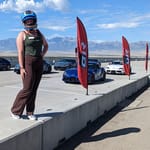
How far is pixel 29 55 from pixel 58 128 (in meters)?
1.80

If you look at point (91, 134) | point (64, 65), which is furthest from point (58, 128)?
point (64, 65)

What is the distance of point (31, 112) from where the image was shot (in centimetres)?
702

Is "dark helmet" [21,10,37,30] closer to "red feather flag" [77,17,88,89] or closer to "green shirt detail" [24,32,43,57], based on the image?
"green shirt detail" [24,32,43,57]

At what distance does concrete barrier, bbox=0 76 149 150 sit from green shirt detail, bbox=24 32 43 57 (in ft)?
4.22

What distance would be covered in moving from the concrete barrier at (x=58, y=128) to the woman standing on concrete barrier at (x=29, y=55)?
23.2 inches

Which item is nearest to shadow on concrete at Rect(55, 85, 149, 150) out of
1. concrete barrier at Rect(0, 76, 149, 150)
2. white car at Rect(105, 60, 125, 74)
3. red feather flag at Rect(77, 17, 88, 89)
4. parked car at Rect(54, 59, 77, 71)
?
concrete barrier at Rect(0, 76, 149, 150)

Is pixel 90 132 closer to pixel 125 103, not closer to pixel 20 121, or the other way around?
pixel 20 121

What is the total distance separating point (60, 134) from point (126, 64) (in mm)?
15157

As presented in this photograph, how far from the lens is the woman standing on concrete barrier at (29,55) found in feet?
21.2

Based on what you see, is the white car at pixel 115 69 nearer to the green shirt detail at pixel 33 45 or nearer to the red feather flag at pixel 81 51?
the red feather flag at pixel 81 51

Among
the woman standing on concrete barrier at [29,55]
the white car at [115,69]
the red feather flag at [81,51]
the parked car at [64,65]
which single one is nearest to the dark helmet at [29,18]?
the woman standing on concrete barrier at [29,55]

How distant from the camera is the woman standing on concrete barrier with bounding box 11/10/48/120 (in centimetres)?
647

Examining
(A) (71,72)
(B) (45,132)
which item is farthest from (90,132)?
(A) (71,72)

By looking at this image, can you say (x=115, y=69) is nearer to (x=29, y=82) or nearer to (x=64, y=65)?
(x=64, y=65)
